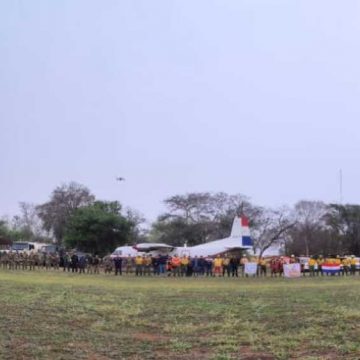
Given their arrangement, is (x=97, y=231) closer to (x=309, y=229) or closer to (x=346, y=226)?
(x=309, y=229)

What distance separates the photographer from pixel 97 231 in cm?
8169

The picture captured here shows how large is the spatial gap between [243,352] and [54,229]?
100708mm

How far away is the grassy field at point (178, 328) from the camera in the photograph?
11898 millimetres

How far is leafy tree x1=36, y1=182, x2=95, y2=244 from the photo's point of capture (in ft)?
358

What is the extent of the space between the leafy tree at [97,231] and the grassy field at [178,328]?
5954 centimetres

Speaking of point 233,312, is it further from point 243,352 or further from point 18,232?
point 18,232

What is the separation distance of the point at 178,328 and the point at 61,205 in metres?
97.3

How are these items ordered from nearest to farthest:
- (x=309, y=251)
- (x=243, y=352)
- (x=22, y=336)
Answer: (x=243, y=352)
(x=22, y=336)
(x=309, y=251)

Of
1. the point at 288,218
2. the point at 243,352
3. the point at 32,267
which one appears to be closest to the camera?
the point at 243,352

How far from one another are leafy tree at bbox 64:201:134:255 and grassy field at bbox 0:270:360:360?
59544 millimetres

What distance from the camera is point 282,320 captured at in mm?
16047

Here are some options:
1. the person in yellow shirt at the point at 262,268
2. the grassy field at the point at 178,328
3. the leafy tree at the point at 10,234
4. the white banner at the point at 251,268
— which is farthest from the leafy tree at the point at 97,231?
the grassy field at the point at 178,328

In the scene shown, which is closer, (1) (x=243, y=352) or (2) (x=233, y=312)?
(1) (x=243, y=352)

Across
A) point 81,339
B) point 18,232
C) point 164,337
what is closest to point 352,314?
point 164,337
